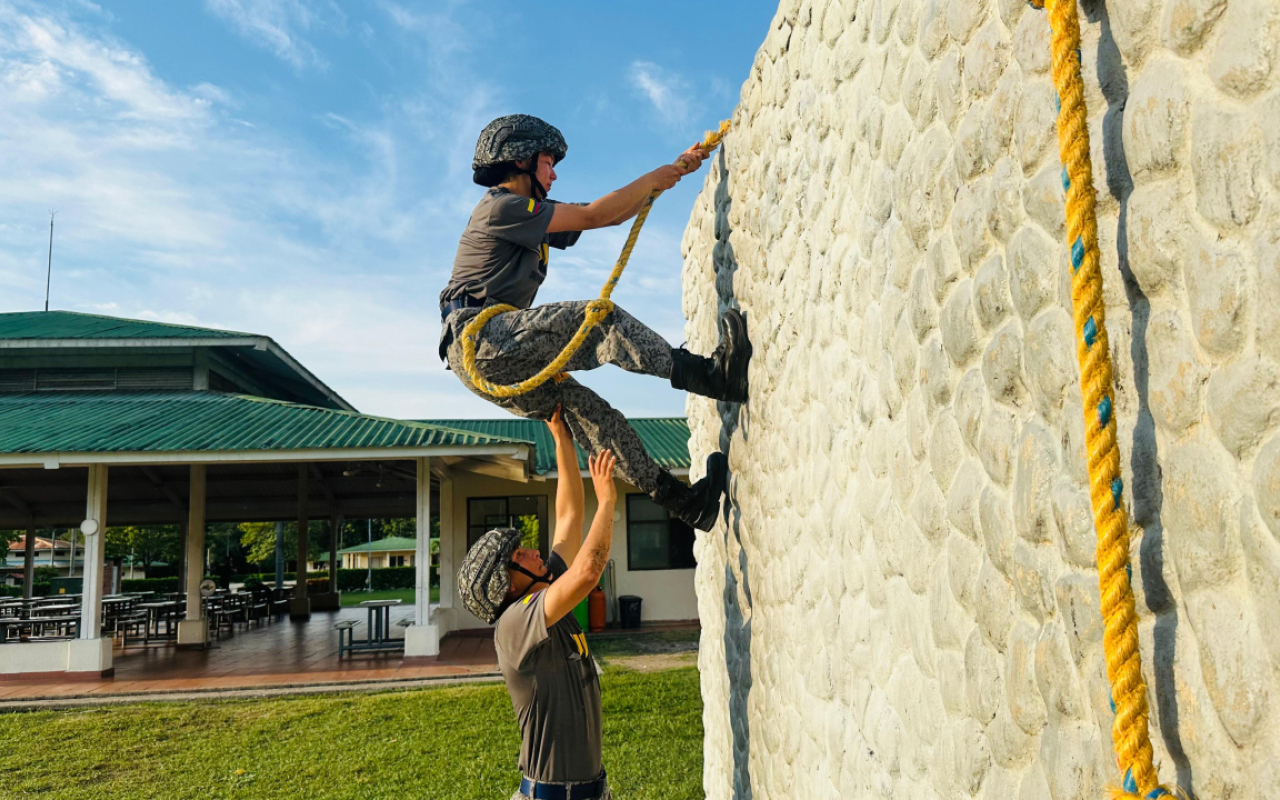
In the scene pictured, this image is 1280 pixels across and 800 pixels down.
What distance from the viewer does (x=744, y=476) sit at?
13.1 ft

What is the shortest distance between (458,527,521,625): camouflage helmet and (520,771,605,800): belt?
0.67 metres

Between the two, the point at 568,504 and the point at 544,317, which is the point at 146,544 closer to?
the point at 568,504

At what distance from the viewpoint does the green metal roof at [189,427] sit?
12.2 m

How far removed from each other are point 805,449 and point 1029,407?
4.99 feet

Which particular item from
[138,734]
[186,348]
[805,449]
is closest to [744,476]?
[805,449]

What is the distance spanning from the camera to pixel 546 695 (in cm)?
348

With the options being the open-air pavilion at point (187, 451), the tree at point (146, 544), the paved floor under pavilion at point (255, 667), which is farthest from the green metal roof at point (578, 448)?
the tree at point (146, 544)

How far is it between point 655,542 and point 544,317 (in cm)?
1379

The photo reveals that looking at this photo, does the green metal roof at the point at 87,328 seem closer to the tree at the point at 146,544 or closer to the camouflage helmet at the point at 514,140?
the camouflage helmet at the point at 514,140

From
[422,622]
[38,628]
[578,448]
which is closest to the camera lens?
[422,622]

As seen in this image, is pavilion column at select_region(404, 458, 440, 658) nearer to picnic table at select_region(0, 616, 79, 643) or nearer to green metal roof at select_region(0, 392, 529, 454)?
green metal roof at select_region(0, 392, 529, 454)

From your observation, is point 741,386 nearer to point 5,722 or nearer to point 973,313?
point 973,313

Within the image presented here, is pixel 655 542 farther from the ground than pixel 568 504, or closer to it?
closer to it

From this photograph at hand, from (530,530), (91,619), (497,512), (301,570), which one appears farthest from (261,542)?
(91,619)
